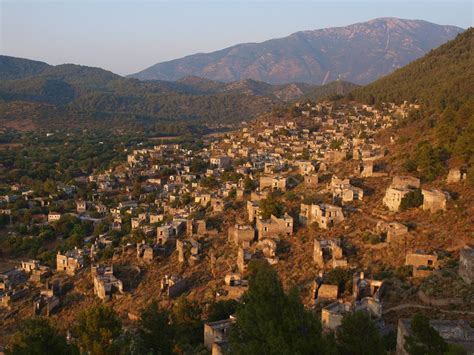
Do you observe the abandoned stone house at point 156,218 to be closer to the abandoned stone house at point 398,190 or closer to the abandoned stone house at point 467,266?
the abandoned stone house at point 398,190

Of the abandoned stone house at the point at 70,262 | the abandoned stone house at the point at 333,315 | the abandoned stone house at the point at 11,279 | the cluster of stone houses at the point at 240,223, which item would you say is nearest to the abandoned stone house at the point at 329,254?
the cluster of stone houses at the point at 240,223

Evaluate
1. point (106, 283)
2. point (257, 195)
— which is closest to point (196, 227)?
point (257, 195)

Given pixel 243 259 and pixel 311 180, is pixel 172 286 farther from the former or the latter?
pixel 311 180

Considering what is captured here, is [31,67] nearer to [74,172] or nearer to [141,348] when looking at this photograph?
[74,172]

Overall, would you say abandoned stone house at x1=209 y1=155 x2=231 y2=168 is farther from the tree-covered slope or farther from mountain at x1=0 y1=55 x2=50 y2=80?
mountain at x1=0 y1=55 x2=50 y2=80

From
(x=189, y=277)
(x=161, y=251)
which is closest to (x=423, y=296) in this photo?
(x=189, y=277)

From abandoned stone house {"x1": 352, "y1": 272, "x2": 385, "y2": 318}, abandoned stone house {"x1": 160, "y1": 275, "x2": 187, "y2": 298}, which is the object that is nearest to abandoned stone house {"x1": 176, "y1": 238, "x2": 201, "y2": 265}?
abandoned stone house {"x1": 160, "y1": 275, "x2": 187, "y2": 298}
